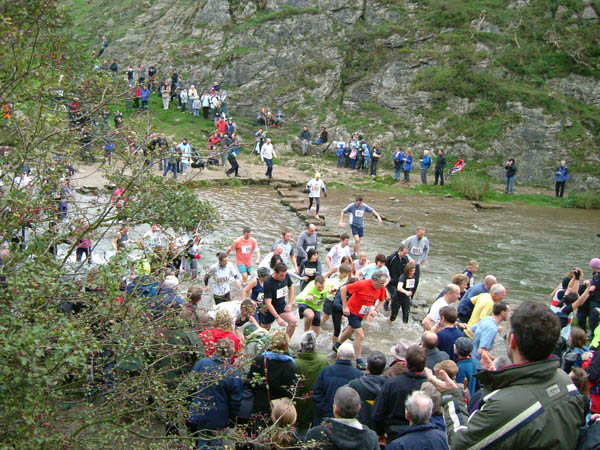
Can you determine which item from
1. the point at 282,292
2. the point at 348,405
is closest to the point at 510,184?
the point at 282,292

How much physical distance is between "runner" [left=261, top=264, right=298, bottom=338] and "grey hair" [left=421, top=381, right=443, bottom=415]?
159 inches

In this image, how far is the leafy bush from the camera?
23922 mm

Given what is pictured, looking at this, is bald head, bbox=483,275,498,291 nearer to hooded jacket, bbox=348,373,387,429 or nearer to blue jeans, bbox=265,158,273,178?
hooded jacket, bbox=348,373,387,429

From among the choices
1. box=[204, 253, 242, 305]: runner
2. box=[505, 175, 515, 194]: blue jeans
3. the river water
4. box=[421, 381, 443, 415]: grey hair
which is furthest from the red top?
box=[505, 175, 515, 194]: blue jeans

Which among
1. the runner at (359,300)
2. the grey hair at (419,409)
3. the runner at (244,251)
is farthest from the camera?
the runner at (244,251)

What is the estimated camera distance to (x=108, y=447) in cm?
434

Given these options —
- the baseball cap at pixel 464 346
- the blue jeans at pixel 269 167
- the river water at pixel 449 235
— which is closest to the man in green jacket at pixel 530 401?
the baseball cap at pixel 464 346

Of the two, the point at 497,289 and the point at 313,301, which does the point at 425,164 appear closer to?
the point at 313,301

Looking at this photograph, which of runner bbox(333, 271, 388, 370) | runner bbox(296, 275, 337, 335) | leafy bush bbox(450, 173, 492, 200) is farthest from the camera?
leafy bush bbox(450, 173, 492, 200)

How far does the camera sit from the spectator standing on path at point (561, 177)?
971 inches

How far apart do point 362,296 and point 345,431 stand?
14.7 feet

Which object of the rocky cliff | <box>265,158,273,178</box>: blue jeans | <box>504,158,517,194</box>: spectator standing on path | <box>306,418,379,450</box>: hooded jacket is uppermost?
the rocky cliff

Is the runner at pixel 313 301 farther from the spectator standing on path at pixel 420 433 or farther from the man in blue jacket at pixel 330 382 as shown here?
the spectator standing on path at pixel 420 433

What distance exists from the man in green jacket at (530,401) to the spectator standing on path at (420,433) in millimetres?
1492
